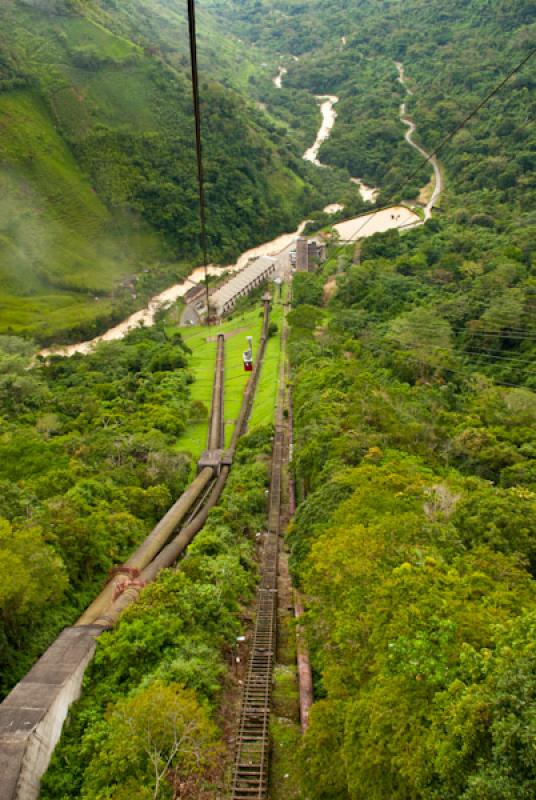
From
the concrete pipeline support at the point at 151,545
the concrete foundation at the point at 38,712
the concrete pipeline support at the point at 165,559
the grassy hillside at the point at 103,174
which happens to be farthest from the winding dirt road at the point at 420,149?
the concrete foundation at the point at 38,712

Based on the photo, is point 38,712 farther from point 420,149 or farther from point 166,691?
point 420,149

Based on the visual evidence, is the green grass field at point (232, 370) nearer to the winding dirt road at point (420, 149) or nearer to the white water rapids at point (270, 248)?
the white water rapids at point (270, 248)

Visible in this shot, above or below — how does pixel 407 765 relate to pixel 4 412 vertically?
below

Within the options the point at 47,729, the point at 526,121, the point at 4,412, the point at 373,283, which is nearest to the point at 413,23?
the point at 526,121

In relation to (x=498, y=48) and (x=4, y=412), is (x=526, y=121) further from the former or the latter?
(x=4, y=412)

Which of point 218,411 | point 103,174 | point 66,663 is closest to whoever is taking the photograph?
point 66,663

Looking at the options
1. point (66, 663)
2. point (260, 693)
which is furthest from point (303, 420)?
point (66, 663)

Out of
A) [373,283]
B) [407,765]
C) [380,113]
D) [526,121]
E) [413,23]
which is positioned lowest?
[407,765]

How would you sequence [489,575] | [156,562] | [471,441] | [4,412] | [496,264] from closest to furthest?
1. [489,575]
2. [156,562]
3. [471,441]
4. [4,412]
5. [496,264]
